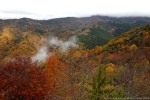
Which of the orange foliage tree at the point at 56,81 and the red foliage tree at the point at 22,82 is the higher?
the red foliage tree at the point at 22,82

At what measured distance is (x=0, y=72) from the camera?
2005 inches

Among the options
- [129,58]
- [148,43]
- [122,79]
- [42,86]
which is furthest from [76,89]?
[148,43]

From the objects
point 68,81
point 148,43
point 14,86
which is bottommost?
point 148,43

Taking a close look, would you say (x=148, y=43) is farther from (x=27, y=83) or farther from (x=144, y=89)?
(x=27, y=83)

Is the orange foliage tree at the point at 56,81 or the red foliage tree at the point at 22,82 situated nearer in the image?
the red foliage tree at the point at 22,82

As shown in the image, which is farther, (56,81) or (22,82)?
(56,81)

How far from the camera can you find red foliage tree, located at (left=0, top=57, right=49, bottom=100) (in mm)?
48500

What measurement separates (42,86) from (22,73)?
4.37m

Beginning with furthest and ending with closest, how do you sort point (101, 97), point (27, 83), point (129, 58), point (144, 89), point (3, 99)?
point (129, 58) < point (144, 89) < point (27, 83) < point (3, 99) < point (101, 97)

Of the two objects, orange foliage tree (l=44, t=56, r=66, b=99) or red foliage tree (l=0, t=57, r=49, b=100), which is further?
orange foliage tree (l=44, t=56, r=66, b=99)

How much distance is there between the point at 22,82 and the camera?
1935 inches

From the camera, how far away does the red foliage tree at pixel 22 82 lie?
4850 centimetres

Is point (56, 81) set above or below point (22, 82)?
below

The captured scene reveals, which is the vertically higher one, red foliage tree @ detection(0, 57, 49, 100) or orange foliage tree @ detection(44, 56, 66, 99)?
red foliage tree @ detection(0, 57, 49, 100)
